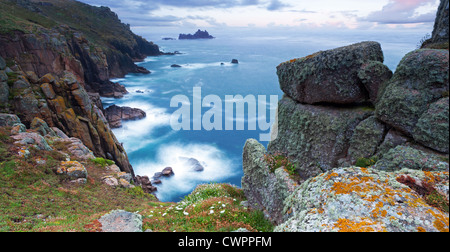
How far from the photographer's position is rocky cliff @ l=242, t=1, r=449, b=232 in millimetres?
5461

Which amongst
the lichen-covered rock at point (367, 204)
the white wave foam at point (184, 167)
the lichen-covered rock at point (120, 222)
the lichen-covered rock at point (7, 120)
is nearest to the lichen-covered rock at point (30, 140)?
the lichen-covered rock at point (7, 120)

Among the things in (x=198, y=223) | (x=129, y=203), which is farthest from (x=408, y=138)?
(x=129, y=203)

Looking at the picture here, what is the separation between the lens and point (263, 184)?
41.9ft

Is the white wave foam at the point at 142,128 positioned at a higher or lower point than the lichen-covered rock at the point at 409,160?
lower

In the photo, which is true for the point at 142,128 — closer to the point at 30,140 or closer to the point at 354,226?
the point at 30,140

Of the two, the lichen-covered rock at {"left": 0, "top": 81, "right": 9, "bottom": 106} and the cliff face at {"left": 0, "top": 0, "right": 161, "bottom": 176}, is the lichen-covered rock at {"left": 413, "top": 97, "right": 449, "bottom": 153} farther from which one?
the lichen-covered rock at {"left": 0, "top": 81, "right": 9, "bottom": 106}

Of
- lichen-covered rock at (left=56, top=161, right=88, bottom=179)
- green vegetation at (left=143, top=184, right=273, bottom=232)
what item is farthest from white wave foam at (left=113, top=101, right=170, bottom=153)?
green vegetation at (left=143, top=184, right=273, bottom=232)

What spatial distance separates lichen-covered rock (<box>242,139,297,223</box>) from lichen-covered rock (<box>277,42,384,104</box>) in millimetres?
3972

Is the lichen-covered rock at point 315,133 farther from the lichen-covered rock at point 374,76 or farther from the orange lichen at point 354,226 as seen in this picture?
the orange lichen at point 354,226

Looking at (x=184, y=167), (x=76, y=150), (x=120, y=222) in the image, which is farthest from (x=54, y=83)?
(x=120, y=222)

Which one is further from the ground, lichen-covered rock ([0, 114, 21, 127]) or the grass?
lichen-covered rock ([0, 114, 21, 127])

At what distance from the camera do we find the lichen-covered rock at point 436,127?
6301 mm

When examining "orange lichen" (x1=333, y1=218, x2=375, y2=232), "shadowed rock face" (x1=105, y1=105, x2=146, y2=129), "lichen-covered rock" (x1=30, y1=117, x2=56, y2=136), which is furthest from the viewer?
"shadowed rock face" (x1=105, y1=105, x2=146, y2=129)

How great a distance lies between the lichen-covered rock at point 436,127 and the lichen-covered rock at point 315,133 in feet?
7.39
